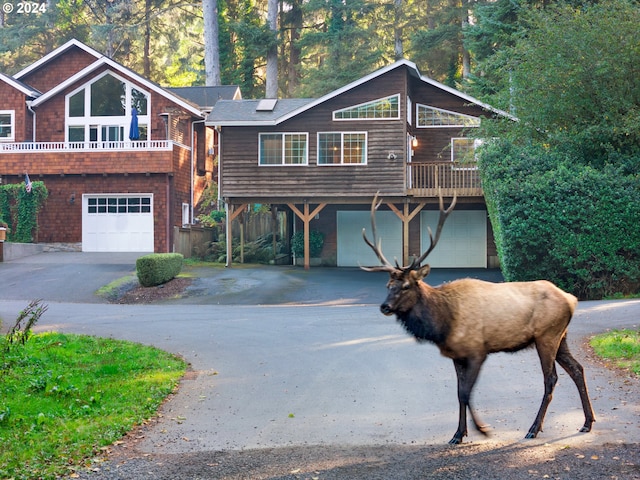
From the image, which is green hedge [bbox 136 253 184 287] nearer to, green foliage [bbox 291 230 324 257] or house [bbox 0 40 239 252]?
green foliage [bbox 291 230 324 257]

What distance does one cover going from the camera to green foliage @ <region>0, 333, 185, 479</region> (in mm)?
6996

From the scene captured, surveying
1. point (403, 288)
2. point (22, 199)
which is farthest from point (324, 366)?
point (22, 199)

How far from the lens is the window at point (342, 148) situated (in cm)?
2980

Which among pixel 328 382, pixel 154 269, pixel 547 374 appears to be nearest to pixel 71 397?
pixel 328 382

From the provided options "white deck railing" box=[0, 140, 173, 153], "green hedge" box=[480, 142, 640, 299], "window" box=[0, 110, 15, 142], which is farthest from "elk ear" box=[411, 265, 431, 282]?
"window" box=[0, 110, 15, 142]

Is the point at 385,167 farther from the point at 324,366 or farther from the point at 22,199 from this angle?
the point at 324,366

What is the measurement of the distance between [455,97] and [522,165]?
10.0 meters

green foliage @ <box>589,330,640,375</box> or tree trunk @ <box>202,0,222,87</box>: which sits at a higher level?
tree trunk @ <box>202,0,222,87</box>

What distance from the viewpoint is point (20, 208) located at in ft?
110

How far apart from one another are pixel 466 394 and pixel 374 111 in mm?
23556

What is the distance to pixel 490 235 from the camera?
32.3 metres

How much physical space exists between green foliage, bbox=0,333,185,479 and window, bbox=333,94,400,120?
18.5m

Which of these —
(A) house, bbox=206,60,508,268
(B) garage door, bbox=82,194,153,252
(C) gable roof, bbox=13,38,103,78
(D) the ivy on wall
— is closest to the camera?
(A) house, bbox=206,60,508,268

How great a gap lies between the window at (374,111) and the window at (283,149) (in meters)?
1.65
